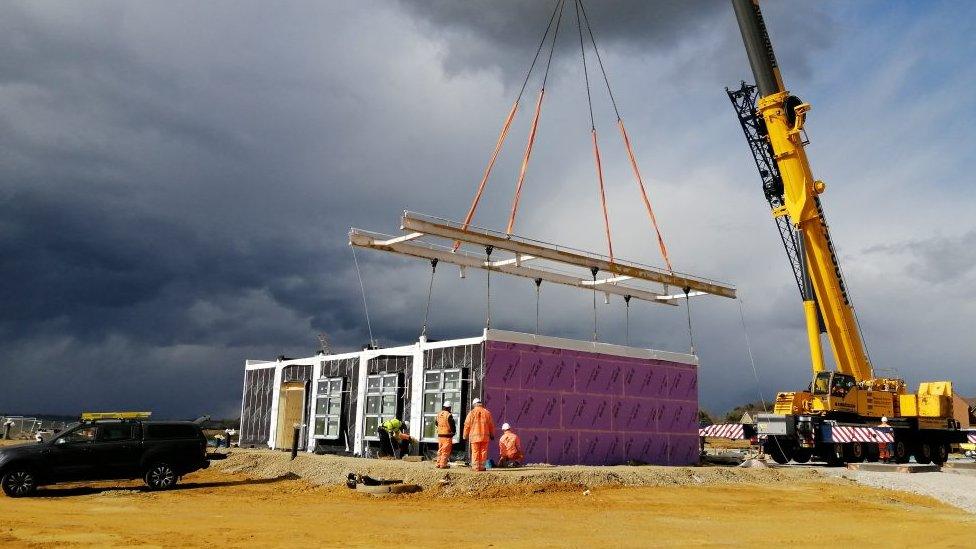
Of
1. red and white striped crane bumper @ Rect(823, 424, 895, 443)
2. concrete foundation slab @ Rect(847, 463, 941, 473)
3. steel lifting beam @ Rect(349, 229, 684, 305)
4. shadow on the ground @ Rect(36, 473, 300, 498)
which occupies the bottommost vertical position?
shadow on the ground @ Rect(36, 473, 300, 498)

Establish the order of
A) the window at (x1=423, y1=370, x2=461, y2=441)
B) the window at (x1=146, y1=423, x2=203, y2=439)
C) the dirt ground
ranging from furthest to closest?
the window at (x1=423, y1=370, x2=461, y2=441), the window at (x1=146, y1=423, x2=203, y2=439), the dirt ground

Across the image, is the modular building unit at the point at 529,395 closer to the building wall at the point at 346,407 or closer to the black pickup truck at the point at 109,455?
the building wall at the point at 346,407

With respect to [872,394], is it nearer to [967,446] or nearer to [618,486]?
[618,486]

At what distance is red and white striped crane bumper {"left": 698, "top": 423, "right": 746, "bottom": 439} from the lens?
26.2 meters

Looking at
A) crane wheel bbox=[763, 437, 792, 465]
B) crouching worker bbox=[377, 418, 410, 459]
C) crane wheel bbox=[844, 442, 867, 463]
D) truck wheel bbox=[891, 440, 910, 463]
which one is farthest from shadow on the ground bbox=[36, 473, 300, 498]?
truck wheel bbox=[891, 440, 910, 463]

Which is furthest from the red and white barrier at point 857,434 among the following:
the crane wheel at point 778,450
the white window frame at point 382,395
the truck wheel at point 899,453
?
the white window frame at point 382,395

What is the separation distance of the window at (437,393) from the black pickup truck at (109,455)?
238 inches

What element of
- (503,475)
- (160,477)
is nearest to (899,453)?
(503,475)

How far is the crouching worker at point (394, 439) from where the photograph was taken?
21.5 m

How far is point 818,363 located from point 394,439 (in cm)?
1390

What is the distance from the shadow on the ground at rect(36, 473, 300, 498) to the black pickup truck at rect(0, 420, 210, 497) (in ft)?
1.14

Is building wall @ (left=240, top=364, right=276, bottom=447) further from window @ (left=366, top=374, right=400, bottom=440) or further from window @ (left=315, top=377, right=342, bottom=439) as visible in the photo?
window @ (left=366, top=374, right=400, bottom=440)

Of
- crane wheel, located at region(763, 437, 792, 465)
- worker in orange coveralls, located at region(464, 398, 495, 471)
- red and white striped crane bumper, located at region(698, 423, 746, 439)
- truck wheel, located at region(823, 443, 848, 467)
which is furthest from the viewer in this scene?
red and white striped crane bumper, located at region(698, 423, 746, 439)

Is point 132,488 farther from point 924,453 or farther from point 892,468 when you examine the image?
point 924,453
